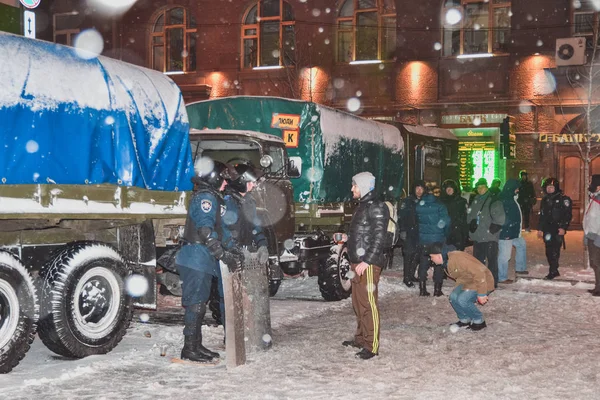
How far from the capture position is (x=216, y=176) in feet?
24.6

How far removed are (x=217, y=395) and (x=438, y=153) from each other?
46.1ft

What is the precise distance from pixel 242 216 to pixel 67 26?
27.5m

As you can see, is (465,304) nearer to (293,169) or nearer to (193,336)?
(293,169)

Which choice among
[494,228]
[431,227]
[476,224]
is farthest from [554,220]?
[431,227]

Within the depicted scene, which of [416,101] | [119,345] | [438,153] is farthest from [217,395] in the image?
[416,101]

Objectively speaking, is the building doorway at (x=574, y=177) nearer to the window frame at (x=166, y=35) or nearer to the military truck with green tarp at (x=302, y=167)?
the window frame at (x=166, y=35)

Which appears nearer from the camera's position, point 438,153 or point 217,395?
point 217,395

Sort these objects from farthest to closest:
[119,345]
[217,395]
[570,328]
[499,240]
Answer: [499,240] → [570,328] → [119,345] → [217,395]

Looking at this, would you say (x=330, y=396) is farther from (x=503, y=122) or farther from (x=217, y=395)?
(x=503, y=122)

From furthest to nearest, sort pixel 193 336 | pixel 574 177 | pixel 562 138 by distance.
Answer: pixel 574 177 < pixel 562 138 < pixel 193 336

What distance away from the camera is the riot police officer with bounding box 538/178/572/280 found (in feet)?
46.6

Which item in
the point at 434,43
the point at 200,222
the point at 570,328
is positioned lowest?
the point at 570,328

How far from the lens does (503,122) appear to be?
2562 cm

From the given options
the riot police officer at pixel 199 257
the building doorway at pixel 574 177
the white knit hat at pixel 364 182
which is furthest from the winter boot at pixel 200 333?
the building doorway at pixel 574 177
